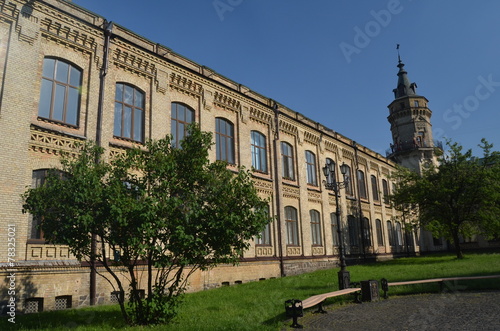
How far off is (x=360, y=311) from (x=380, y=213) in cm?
2580

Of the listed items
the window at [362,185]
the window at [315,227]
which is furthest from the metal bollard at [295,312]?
the window at [362,185]

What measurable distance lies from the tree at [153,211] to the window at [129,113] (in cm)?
629

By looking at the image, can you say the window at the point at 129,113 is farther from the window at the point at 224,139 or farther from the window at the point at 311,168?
the window at the point at 311,168

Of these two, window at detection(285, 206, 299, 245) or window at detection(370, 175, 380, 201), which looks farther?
window at detection(370, 175, 380, 201)

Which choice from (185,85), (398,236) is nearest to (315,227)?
(185,85)

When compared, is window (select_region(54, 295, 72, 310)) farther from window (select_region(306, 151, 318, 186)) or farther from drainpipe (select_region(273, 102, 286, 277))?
window (select_region(306, 151, 318, 186))

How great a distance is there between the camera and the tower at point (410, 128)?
146 ft

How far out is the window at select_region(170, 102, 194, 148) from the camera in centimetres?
1792

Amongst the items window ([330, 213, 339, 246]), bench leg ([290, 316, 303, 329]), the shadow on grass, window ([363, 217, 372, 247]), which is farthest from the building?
bench leg ([290, 316, 303, 329])

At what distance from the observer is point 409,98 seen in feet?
154

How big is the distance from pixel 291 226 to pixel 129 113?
39.7 ft

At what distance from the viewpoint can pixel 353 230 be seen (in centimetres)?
3048

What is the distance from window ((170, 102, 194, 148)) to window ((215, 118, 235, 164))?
187cm

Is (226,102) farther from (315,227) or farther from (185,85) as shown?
(315,227)
